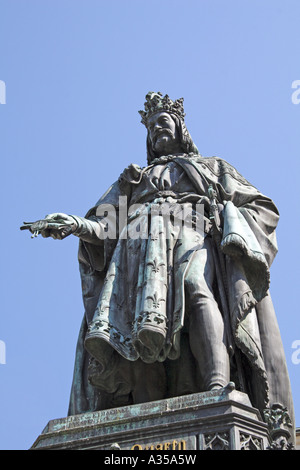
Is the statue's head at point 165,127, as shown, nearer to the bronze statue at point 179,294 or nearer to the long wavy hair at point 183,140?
the long wavy hair at point 183,140

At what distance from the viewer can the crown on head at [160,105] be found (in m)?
14.9

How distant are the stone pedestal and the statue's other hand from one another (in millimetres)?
3047

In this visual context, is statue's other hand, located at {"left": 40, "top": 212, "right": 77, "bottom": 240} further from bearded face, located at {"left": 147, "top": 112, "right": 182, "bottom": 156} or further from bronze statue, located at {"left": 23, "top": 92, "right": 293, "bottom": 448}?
bearded face, located at {"left": 147, "top": 112, "right": 182, "bottom": 156}

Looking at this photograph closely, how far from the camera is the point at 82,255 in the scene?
13.7 m

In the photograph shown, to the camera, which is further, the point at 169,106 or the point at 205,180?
the point at 169,106

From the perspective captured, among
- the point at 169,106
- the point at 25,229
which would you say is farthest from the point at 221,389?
the point at 169,106

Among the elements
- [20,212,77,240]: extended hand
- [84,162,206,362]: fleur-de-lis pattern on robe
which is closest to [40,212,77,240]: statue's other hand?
[20,212,77,240]: extended hand

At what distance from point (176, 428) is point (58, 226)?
380 cm

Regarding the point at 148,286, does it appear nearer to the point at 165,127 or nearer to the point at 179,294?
the point at 179,294

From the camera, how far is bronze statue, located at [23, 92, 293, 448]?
11.6 m
